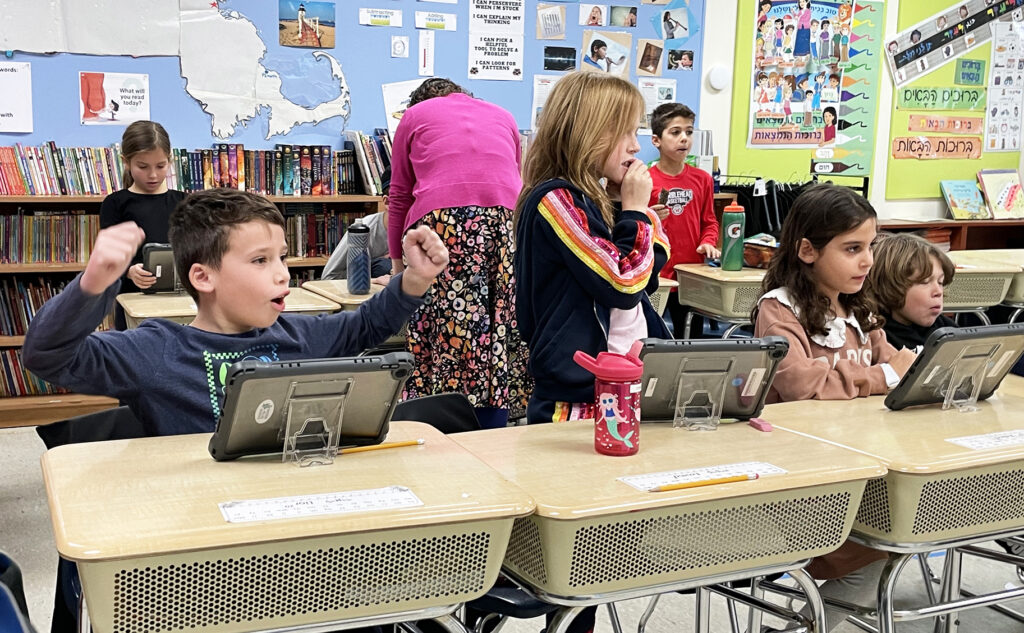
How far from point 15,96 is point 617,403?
13.3 feet

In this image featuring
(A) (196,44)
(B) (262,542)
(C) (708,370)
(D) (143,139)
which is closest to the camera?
(B) (262,542)

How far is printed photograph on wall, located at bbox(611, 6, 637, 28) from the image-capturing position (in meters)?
5.87

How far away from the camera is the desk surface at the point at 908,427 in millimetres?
1658

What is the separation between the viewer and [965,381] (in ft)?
6.63

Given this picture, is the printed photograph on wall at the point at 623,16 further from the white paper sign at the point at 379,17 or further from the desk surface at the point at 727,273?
the desk surface at the point at 727,273

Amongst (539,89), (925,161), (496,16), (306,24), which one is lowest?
(925,161)

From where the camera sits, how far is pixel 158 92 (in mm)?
4906

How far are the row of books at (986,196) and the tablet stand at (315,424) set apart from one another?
21.1 ft

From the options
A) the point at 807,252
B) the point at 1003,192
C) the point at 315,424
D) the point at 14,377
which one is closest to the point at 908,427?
the point at 807,252

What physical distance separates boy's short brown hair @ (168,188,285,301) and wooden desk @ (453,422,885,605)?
1.80 ft

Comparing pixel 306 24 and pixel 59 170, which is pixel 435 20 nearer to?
pixel 306 24

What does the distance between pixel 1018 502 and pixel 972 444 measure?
0.16m

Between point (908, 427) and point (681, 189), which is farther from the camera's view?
point (681, 189)

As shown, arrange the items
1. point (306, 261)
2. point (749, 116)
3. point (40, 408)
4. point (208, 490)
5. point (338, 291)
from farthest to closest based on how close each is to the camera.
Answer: point (749, 116) → point (306, 261) → point (40, 408) → point (338, 291) → point (208, 490)
